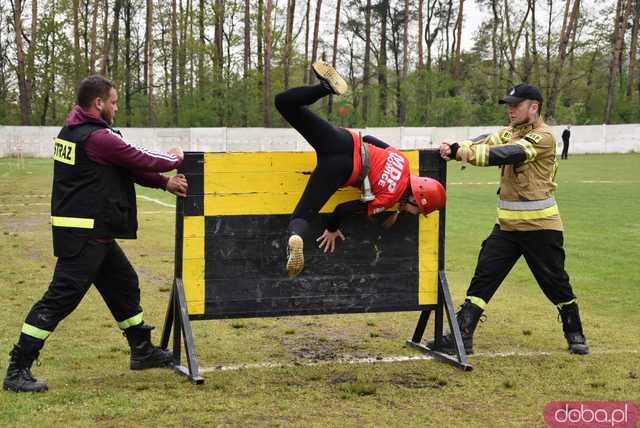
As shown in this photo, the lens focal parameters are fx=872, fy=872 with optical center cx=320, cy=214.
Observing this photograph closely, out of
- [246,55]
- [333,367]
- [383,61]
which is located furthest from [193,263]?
[383,61]

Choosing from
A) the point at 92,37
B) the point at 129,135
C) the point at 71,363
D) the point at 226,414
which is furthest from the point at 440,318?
the point at 92,37

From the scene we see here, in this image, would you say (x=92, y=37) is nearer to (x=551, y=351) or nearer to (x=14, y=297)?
(x=14, y=297)

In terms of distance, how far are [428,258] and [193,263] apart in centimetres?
183

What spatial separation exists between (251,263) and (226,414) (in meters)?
1.44

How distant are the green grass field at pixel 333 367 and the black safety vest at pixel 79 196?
0.99 m

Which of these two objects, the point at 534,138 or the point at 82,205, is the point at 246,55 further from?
the point at 82,205

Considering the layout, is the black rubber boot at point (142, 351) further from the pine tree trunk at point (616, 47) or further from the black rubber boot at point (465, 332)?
the pine tree trunk at point (616, 47)

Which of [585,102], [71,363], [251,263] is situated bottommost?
[71,363]

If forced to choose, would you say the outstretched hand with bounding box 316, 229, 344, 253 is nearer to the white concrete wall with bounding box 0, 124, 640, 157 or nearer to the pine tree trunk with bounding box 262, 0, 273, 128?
the white concrete wall with bounding box 0, 124, 640, 157

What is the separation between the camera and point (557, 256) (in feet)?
22.5

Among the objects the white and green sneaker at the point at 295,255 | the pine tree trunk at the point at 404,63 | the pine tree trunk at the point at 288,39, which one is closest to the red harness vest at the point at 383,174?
the white and green sneaker at the point at 295,255

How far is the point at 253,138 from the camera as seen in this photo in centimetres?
4562

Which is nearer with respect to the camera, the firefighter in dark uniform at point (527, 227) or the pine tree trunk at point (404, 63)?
the firefighter in dark uniform at point (527, 227)

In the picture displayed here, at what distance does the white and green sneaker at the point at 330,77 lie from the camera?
5723 mm
